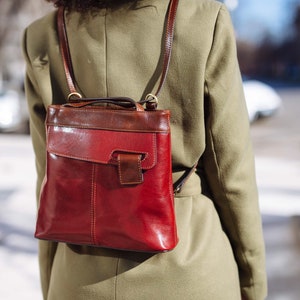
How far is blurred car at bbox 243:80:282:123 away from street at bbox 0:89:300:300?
218cm

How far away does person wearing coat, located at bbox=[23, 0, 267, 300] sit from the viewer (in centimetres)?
119

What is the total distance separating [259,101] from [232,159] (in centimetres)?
996

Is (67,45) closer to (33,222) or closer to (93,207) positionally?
(93,207)

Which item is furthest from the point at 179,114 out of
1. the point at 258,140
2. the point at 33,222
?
the point at 258,140

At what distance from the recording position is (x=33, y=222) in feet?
14.1

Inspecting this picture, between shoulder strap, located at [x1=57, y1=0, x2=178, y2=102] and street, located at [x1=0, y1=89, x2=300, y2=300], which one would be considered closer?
shoulder strap, located at [x1=57, y1=0, x2=178, y2=102]

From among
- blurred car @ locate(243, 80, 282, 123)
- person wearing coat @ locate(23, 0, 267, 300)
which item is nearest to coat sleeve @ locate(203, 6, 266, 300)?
person wearing coat @ locate(23, 0, 267, 300)

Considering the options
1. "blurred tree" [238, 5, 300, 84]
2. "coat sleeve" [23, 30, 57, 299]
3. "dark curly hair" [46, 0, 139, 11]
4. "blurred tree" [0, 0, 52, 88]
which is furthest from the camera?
"blurred tree" [238, 5, 300, 84]

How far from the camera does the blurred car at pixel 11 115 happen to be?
11117 mm

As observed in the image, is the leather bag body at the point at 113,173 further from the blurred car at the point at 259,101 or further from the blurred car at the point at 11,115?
the blurred car at the point at 11,115

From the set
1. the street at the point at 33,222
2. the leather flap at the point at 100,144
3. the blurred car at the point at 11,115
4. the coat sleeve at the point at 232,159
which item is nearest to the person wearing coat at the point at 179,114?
the coat sleeve at the point at 232,159

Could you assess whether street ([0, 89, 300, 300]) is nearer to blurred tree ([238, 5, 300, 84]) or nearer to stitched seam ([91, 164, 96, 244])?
stitched seam ([91, 164, 96, 244])

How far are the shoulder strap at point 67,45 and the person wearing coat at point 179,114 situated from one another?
15 millimetres

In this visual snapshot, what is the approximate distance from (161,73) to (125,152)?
Answer: 22 cm
